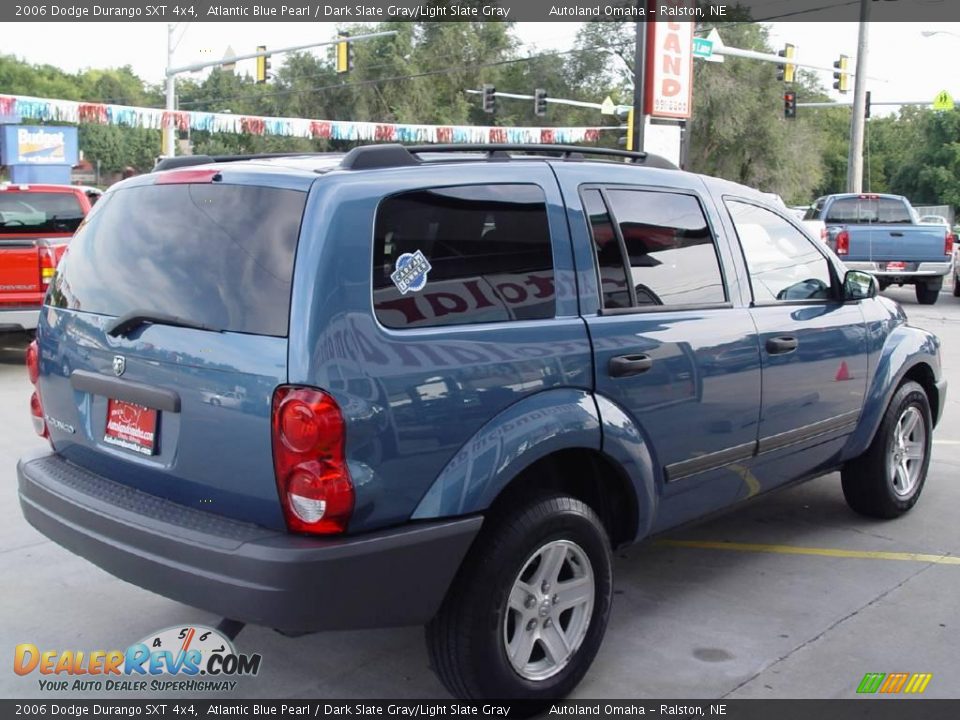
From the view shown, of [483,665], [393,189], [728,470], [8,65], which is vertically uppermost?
[8,65]

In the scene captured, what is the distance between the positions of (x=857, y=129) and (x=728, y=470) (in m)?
24.9

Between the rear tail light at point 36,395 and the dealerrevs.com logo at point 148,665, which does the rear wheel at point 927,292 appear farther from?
the rear tail light at point 36,395

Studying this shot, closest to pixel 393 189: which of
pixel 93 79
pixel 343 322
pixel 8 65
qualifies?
pixel 343 322

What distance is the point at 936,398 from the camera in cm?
582

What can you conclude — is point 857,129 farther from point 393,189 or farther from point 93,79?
point 93,79

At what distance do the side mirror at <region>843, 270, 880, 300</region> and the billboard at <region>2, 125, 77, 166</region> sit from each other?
3769cm

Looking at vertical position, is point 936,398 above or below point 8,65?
below

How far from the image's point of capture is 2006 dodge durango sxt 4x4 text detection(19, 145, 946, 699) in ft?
9.84

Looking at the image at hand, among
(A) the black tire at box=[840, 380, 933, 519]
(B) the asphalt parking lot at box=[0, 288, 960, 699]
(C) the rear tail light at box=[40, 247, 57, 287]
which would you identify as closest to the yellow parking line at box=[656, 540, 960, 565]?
(B) the asphalt parking lot at box=[0, 288, 960, 699]

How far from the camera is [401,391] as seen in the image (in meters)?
3.06

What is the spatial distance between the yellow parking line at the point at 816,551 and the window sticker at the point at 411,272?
8.60ft

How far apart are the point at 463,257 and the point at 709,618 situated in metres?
1.99

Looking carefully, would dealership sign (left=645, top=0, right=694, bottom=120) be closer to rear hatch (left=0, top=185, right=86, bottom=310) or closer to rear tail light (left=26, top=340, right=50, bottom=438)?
rear hatch (left=0, top=185, right=86, bottom=310)

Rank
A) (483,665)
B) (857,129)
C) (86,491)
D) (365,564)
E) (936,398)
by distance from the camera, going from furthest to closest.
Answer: (857,129)
(936,398)
(86,491)
(483,665)
(365,564)
